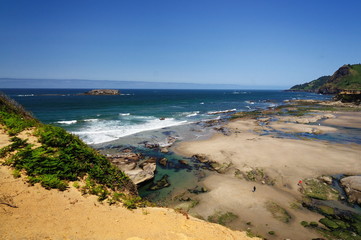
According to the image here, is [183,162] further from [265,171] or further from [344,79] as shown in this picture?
[344,79]

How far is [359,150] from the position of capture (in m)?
24.1

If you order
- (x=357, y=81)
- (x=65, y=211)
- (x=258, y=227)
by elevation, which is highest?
(x=357, y=81)

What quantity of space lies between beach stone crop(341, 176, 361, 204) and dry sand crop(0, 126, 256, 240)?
38.5 ft

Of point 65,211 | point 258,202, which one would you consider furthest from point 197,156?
point 65,211

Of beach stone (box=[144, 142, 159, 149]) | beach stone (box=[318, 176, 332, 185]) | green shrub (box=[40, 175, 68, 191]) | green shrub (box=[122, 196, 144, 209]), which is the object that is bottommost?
beach stone (box=[318, 176, 332, 185])

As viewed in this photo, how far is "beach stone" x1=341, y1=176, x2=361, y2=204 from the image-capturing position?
14266 mm

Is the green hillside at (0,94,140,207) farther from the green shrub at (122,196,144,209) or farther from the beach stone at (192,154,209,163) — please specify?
the beach stone at (192,154,209,163)

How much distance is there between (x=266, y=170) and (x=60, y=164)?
17.5 meters

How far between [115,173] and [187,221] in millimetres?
4830

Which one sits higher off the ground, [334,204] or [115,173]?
[115,173]

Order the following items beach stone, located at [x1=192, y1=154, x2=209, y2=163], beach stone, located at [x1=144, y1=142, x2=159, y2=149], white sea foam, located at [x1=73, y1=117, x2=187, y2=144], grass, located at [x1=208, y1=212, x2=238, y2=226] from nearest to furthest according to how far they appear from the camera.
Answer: grass, located at [x1=208, y1=212, x2=238, y2=226]
beach stone, located at [x1=192, y1=154, x2=209, y2=163]
beach stone, located at [x1=144, y1=142, x2=159, y2=149]
white sea foam, located at [x1=73, y1=117, x2=187, y2=144]

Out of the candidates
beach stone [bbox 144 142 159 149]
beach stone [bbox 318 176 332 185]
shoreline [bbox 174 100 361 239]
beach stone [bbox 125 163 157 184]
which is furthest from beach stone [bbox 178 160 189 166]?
beach stone [bbox 318 176 332 185]

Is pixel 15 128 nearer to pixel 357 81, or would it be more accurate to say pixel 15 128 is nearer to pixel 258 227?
pixel 258 227

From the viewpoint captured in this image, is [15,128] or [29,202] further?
[15,128]
